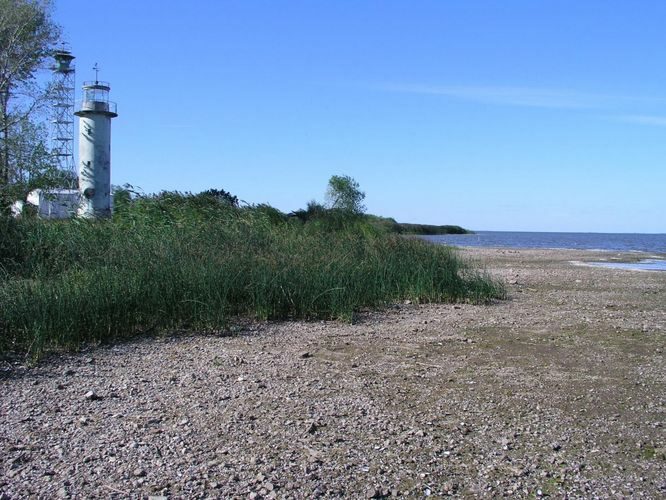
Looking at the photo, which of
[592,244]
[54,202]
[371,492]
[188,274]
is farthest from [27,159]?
[592,244]

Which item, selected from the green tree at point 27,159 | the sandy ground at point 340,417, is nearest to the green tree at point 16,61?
the green tree at point 27,159

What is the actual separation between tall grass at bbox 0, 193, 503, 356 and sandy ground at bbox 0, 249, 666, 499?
65 cm

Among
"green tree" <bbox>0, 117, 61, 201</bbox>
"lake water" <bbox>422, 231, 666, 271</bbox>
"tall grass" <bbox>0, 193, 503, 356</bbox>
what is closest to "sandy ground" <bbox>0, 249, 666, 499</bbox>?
"tall grass" <bbox>0, 193, 503, 356</bbox>

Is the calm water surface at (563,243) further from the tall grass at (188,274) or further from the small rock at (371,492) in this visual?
the small rock at (371,492)

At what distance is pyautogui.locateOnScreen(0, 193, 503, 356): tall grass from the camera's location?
336 inches

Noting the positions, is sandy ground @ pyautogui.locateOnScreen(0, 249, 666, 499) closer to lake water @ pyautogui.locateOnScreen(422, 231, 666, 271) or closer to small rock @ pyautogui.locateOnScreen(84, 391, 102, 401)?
small rock @ pyautogui.locateOnScreen(84, 391, 102, 401)

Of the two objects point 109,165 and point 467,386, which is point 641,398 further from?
point 109,165

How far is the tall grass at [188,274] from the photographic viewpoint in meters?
8.55

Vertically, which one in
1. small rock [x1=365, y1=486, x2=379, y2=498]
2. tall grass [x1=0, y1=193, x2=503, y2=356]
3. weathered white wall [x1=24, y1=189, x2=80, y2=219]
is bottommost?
small rock [x1=365, y1=486, x2=379, y2=498]

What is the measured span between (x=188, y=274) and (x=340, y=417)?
5.31 metres

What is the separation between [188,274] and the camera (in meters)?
10.2

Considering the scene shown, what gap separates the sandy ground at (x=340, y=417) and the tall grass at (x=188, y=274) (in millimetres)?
651

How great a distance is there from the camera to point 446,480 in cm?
429

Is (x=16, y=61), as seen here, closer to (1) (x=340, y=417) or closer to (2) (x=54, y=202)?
(2) (x=54, y=202)
